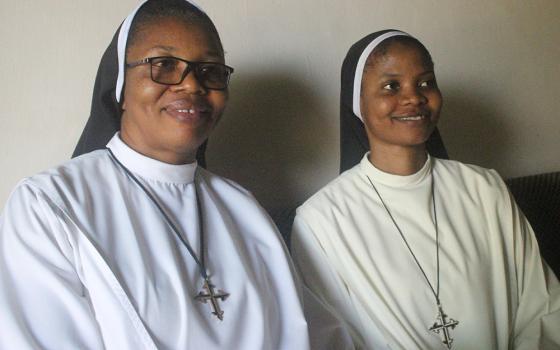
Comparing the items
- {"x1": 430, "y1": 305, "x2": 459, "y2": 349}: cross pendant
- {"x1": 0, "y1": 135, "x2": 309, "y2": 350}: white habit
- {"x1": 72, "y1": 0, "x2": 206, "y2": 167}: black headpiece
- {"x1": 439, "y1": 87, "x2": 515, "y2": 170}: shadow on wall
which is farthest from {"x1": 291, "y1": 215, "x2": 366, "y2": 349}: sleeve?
{"x1": 439, "y1": 87, "x2": 515, "y2": 170}: shadow on wall

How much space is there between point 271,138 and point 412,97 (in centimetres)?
82

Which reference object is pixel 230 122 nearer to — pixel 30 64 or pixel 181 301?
pixel 30 64

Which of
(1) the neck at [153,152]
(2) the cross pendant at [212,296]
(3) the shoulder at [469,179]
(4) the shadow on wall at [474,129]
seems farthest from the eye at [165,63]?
(4) the shadow on wall at [474,129]

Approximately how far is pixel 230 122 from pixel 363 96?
685mm

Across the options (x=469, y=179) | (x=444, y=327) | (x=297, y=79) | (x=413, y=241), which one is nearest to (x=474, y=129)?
(x=469, y=179)

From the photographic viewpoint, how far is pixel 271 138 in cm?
284

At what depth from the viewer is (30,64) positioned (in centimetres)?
219

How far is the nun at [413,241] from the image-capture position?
2.13m

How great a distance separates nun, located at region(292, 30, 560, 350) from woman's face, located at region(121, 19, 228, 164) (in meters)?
0.69

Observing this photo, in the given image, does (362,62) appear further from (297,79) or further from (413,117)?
(297,79)

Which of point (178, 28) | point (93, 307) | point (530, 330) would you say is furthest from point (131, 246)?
point (530, 330)

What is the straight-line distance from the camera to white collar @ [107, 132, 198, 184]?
1.81 metres

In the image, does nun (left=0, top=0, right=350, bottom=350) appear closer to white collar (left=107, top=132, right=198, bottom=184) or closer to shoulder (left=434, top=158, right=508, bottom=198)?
white collar (left=107, top=132, right=198, bottom=184)

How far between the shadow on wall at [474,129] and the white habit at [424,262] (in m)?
1.01
